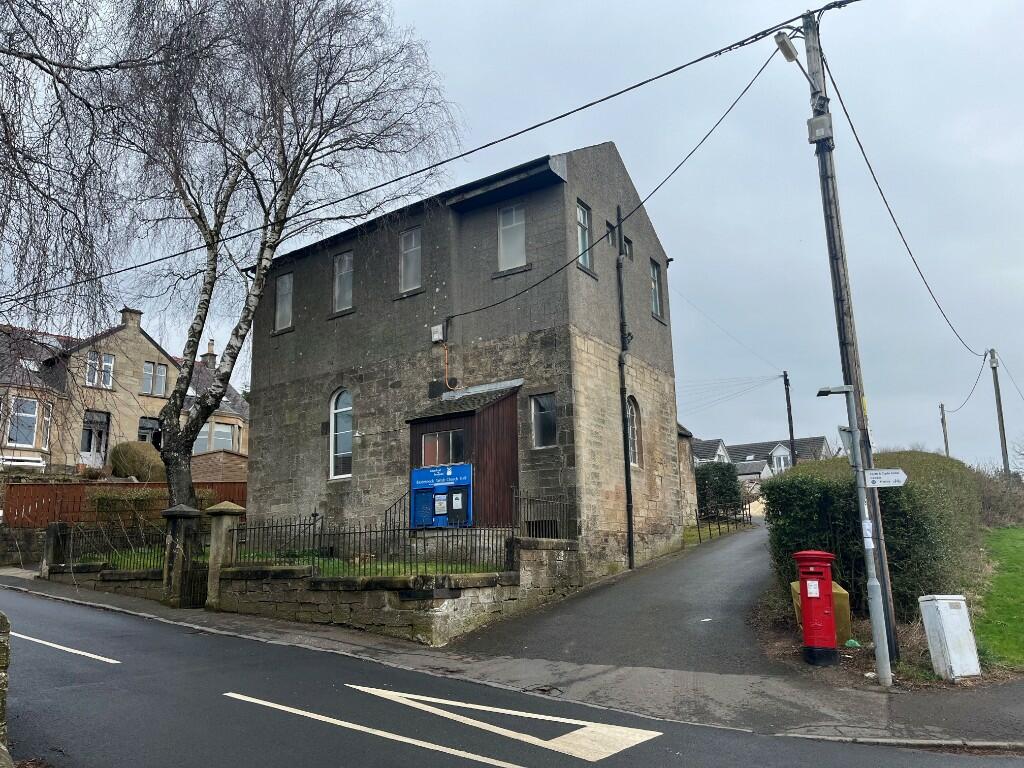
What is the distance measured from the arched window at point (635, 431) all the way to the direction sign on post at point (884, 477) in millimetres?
9004

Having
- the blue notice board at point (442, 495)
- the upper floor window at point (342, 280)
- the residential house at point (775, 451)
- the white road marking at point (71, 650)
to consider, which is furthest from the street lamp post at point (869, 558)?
the residential house at point (775, 451)

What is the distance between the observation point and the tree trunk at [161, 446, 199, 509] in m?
18.0

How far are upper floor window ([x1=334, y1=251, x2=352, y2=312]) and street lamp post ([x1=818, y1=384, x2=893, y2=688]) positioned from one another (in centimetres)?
1378

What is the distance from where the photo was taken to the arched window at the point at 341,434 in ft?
65.9

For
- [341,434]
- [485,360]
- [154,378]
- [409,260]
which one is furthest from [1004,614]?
[154,378]

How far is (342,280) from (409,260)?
2.49 metres

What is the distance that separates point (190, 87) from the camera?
21.2 feet

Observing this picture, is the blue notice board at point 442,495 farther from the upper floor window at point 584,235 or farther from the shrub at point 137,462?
the shrub at point 137,462

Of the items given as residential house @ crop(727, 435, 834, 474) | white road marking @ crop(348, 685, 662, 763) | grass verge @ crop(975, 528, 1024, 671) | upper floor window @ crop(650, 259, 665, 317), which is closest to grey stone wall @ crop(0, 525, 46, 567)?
upper floor window @ crop(650, 259, 665, 317)

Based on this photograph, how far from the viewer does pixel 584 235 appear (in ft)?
58.9

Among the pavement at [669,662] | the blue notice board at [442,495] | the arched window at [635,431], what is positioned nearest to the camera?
the pavement at [669,662]

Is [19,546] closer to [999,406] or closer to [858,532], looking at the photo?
[858,532]

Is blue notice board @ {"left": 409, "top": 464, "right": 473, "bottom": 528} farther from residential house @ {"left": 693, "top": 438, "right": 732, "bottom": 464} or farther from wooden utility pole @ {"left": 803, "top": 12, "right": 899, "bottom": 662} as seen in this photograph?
residential house @ {"left": 693, "top": 438, "right": 732, "bottom": 464}

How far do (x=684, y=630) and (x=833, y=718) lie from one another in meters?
3.73
